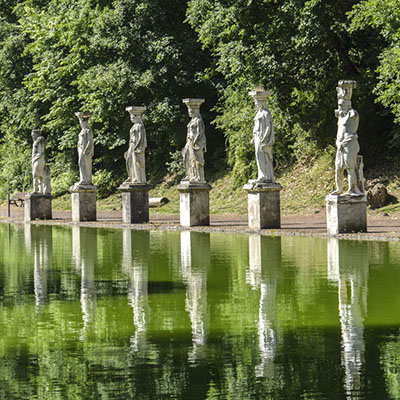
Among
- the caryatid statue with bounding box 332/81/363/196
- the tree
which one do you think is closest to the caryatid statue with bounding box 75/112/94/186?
the tree

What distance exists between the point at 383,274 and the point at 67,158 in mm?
33853

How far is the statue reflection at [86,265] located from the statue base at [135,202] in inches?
59.7

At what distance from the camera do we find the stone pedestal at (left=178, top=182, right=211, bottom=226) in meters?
25.4

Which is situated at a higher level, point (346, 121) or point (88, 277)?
point (346, 121)

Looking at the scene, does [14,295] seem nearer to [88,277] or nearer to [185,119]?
[88,277]

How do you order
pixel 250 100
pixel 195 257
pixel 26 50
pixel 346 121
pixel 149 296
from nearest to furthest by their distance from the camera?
1. pixel 149 296
2. pixel 195 257
3. pixel 346 121
4. pixel 250 100
5. pixel 26 50

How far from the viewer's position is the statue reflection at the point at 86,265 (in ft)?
36.4

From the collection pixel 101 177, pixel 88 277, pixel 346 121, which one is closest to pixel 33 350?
pixel 88 277

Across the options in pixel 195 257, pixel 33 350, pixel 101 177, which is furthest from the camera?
pixel 101 177

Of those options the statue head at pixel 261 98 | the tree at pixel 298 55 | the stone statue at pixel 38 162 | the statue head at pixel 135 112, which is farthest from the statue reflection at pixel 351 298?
the stone statue at pixel 38 162

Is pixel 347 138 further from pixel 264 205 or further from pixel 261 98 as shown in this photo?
pixel 261 98

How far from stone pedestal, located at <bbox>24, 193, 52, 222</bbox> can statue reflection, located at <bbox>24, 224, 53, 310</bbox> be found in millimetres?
2196

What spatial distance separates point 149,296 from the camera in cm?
1244

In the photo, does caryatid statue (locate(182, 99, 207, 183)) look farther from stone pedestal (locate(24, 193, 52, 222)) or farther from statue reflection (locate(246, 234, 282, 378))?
stone pedestal (locate(24, 193, 52, 222))
